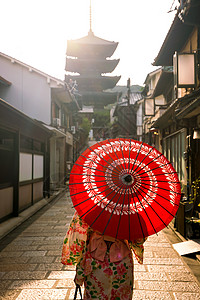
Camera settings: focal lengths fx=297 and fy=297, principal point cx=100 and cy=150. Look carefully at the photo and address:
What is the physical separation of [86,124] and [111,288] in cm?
4013

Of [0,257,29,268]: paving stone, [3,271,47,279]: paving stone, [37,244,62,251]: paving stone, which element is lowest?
[37,244,62,251]: paving stone

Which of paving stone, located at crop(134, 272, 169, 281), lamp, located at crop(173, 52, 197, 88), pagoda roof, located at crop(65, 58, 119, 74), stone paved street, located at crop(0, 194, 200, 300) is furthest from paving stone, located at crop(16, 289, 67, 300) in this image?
pagoda roof, located at crop(65, 58, 119, 74)

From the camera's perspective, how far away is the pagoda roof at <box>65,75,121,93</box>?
4416cm

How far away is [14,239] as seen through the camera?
7773mm

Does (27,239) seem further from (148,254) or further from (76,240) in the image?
(76,240)

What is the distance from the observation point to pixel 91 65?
146 ft

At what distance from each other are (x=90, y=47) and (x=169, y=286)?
137 ft

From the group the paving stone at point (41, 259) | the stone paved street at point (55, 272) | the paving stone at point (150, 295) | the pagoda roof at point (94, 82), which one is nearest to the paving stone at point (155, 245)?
the stone paved street at point (55, 272)

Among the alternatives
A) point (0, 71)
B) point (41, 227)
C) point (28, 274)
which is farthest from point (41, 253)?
point (0, 71)

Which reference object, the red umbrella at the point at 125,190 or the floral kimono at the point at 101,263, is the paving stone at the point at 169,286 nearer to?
the floral kimono at the point at 101,263

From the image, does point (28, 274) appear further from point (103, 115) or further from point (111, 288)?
point (103, 115)

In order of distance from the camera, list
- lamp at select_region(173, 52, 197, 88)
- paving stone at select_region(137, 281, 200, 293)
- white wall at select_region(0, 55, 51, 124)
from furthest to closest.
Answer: white wall at select_region(0, 55, 51, 124)
lamp at select_region(173, 52, 197, 88)
paving stone at select_region(137, 281, 200, 293)

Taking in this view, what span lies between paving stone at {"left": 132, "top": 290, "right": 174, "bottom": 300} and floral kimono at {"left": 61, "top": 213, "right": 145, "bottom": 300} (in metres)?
1.41

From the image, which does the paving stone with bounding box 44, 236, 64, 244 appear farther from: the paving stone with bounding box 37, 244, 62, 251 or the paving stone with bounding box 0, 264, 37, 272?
the paving stone with bounding box 0, 264, 37, 272
